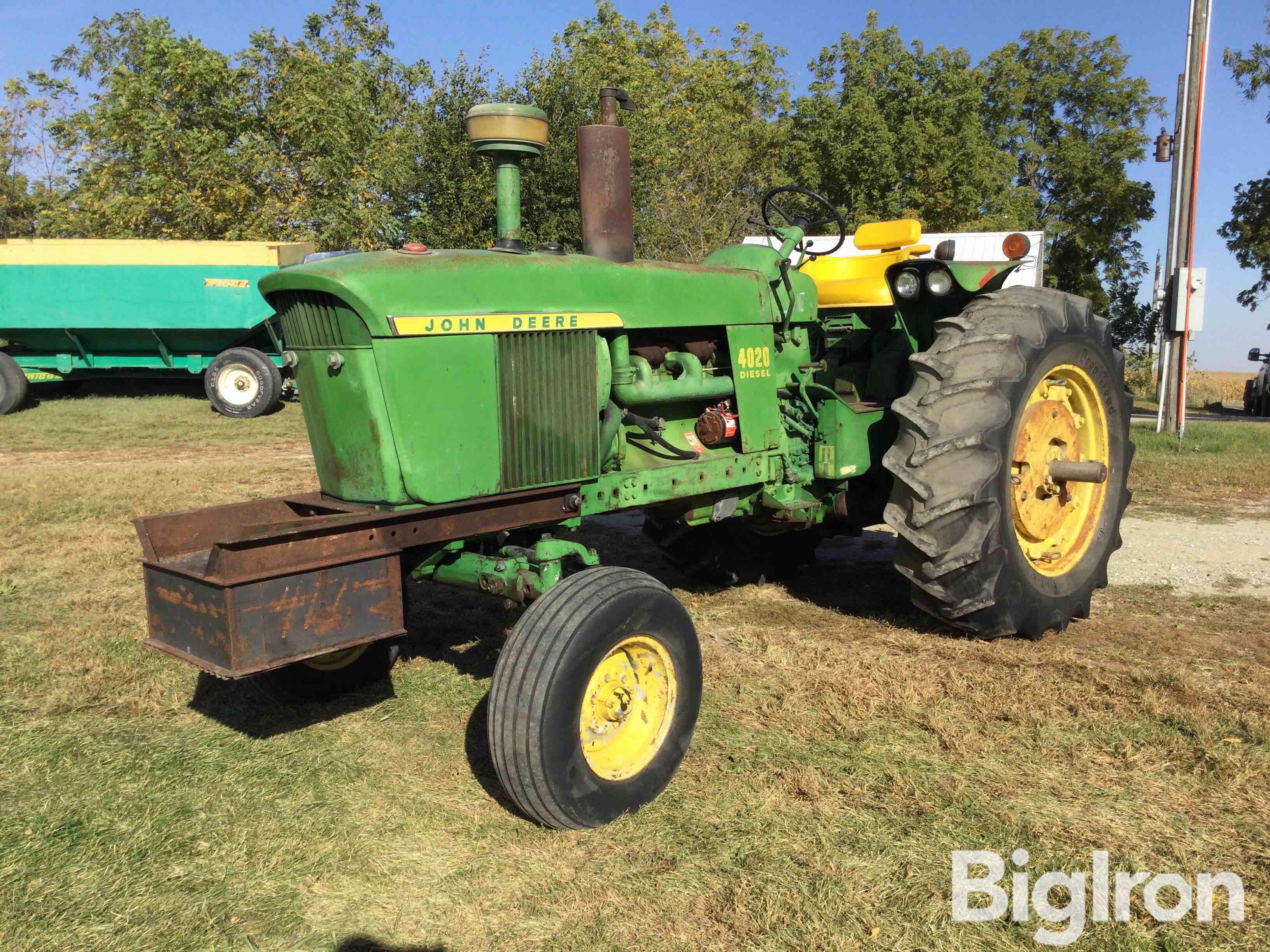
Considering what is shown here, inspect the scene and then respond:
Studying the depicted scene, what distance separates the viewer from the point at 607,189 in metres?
3.92

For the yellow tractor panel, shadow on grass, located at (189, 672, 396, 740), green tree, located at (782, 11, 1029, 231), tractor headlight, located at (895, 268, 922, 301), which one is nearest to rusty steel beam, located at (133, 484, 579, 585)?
shadow on grass, located at (189, 672, 396, 740)

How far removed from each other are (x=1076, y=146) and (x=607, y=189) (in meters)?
29.5

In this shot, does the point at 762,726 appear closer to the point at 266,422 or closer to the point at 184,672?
the point at 184,672

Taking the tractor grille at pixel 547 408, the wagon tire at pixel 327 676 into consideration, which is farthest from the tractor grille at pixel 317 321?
the wagon tire at pixel 327 676

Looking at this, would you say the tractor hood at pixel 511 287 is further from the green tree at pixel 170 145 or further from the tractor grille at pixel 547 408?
the green tree at pixel 170 145

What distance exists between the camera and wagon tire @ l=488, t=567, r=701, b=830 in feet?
9.59

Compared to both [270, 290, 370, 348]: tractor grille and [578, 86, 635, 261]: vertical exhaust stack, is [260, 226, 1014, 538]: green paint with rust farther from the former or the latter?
[578, 86, 635, 261]: vertical exhaust stack

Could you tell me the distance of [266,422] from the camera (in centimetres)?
1347

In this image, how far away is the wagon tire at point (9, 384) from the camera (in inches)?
557

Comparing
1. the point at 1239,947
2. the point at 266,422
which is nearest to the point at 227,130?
the point at 266,422

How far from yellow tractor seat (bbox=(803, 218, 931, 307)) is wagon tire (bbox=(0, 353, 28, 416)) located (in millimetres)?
13116

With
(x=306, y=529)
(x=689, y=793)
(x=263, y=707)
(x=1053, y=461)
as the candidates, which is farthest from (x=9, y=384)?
(x=1053, y=461)

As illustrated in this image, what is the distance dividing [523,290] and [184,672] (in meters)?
2.41

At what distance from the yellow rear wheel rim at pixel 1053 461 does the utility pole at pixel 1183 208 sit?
27.8ft
